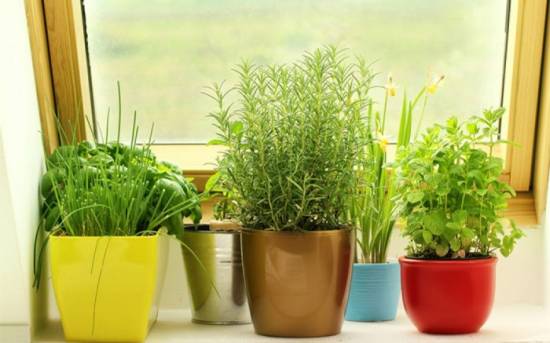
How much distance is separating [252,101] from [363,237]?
1.30ft

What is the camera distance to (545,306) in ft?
5.58

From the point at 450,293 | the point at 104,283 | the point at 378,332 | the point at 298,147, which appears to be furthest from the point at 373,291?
the point at 104,283

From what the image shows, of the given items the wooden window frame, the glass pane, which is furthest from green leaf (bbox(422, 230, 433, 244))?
the glass pane

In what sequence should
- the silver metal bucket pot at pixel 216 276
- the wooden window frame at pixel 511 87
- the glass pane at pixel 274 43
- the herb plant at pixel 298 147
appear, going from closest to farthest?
the herb plant at pixel 298 147, the silver metal bucket pot at pixel 216 276, the wooden window frame at pixel 511 87, the glass pane at pixel 274 43

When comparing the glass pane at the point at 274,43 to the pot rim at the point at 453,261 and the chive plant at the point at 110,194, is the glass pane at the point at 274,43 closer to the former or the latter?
the chive plant at the point at 110,194

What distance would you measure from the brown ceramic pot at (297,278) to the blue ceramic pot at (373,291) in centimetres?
17

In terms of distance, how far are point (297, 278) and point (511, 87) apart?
70 centimetres

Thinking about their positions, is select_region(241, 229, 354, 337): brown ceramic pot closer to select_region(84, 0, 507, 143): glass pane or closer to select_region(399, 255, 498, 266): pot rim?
select_region(399, 255, 498, 266): pot rim

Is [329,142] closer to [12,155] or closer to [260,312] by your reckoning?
[260,312]

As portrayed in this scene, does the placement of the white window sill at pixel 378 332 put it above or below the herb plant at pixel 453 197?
below

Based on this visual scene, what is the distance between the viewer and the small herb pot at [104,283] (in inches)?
53.7

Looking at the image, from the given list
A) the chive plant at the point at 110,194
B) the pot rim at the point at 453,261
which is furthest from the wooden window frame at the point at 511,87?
the pot rim at the point at 453,261

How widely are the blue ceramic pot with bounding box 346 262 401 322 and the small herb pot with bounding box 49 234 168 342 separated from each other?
0.41 meters

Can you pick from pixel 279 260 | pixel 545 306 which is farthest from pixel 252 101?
pixel 545 306
